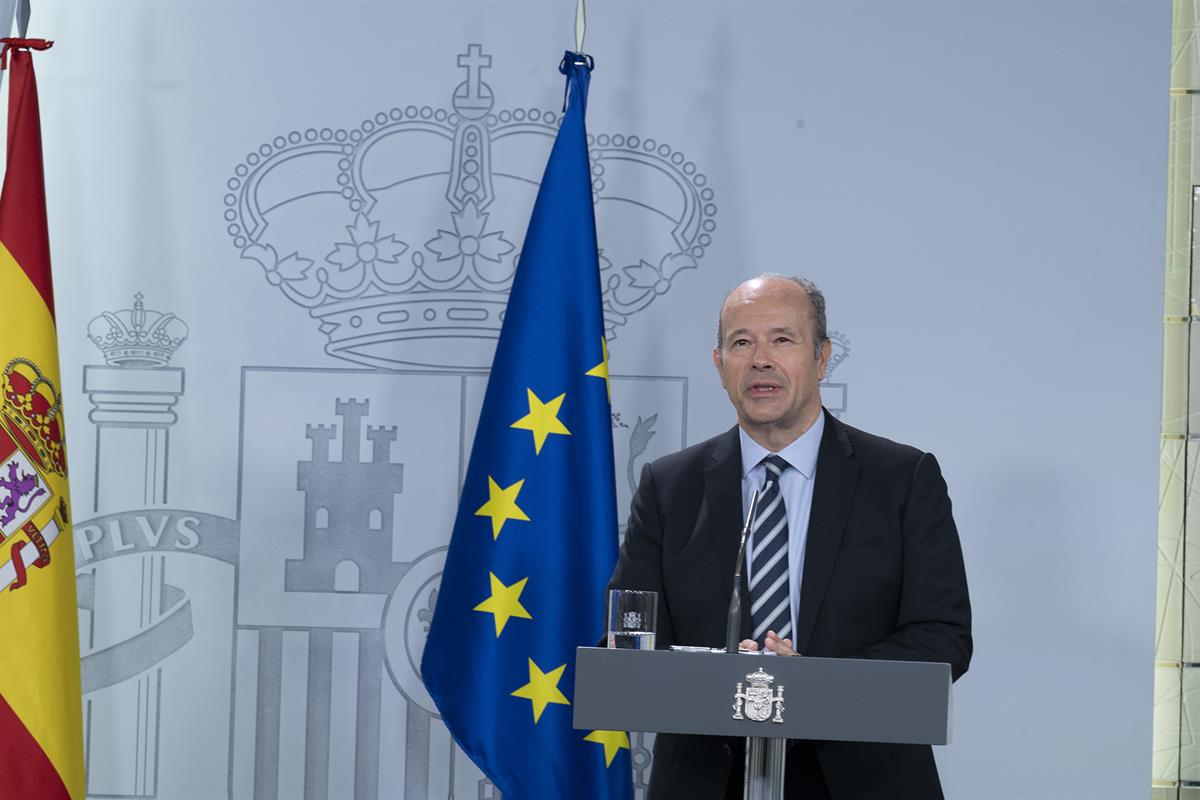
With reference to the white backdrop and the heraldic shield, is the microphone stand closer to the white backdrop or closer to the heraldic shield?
the white backdrop

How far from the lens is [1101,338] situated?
3.47 meters

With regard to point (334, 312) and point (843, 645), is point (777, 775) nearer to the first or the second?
point (843, 645)

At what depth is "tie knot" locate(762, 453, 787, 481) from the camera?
2326mm

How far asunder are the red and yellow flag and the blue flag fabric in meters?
0.86

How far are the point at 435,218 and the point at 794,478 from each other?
1613 mm

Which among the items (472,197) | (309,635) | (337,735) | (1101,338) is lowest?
(337,735)

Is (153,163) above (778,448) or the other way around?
above

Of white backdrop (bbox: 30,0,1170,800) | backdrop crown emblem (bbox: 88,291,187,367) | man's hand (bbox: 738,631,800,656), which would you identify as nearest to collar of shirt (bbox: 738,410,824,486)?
man's hand (bbox: 738,631,800,656)

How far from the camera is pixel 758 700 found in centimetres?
160

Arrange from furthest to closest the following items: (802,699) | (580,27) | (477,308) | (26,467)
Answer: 1. (477,308)
2. (580,27)
3. (26,467)
4. (802,699)

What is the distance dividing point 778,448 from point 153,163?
7.01 feet

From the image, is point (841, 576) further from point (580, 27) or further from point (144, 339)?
point (144, 339)

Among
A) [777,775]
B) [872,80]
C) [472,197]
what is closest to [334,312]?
[472,197]

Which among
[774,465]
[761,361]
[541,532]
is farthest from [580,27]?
[774,465]
